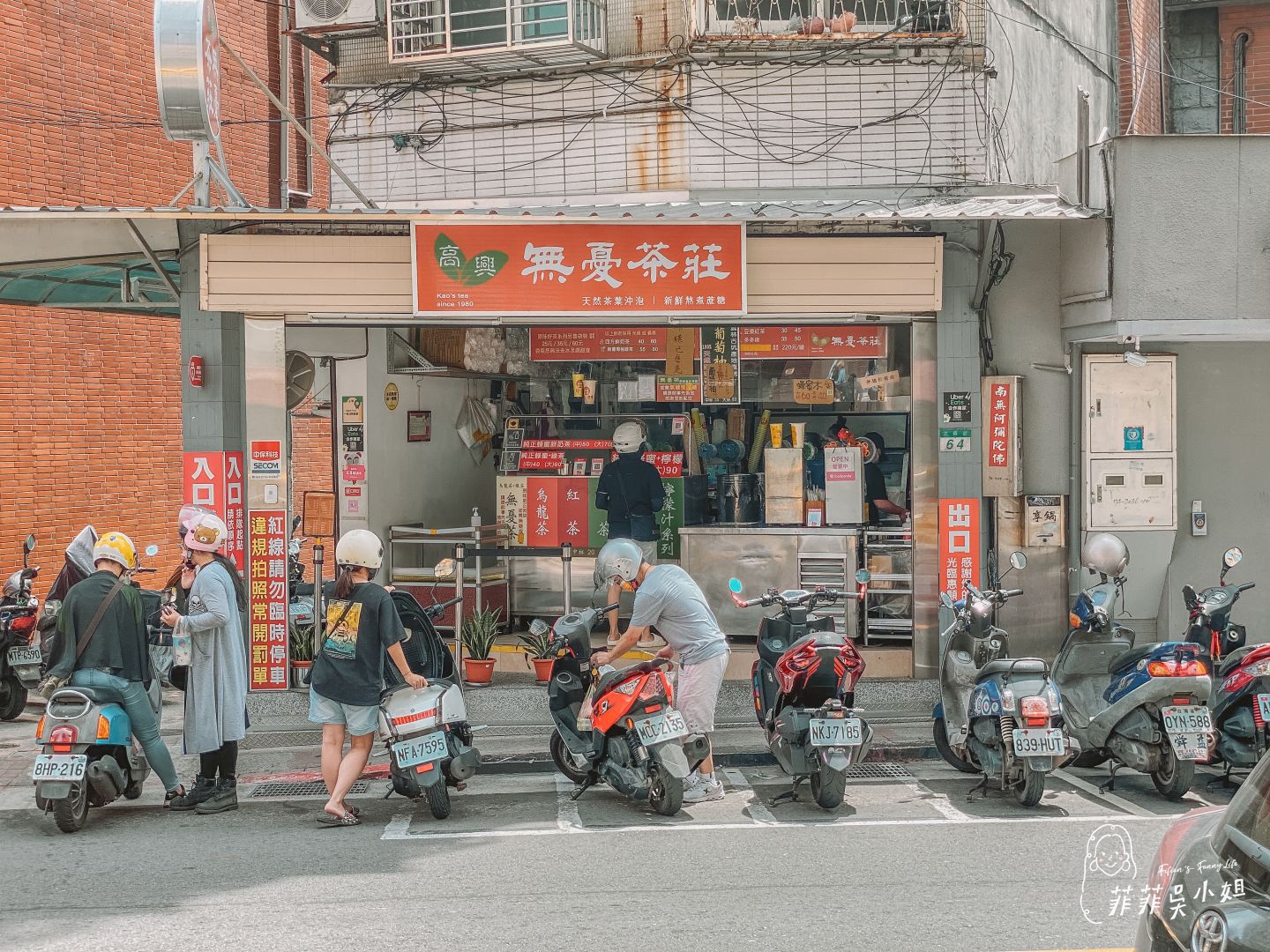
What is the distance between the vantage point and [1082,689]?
9.36 meters

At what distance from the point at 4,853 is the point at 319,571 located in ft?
16.5

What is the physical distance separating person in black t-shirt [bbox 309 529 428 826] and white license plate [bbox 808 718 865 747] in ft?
7.93

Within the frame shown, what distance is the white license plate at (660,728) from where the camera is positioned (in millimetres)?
8141

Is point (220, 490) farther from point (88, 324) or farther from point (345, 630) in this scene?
point (88, 324)

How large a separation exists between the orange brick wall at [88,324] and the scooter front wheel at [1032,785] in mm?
12436

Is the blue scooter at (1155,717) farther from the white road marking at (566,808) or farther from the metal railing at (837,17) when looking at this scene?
the metal railing at (837,17)

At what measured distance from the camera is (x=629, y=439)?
13.5m

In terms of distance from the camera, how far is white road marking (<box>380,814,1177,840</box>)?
7895 millimetres

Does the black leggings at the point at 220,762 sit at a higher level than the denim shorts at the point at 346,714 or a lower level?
lower

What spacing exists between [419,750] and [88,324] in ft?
40.1

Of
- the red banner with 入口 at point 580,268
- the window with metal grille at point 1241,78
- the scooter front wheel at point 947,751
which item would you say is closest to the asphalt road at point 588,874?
the scooter front wheel at point 947,751

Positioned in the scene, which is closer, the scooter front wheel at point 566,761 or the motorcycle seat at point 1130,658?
the motorcycle seat at point 1130,658

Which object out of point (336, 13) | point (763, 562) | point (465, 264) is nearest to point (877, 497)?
point (763, 562)

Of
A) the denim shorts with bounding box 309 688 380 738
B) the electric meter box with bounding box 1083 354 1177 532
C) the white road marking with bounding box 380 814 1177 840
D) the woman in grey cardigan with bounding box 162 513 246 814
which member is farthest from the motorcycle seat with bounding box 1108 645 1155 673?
the woman in grey cardigan with bounding box 162 513 246 814
